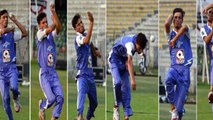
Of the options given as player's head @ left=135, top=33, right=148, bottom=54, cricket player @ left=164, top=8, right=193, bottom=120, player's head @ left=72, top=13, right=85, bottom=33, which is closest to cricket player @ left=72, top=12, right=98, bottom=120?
player's head @ left=72, top=13, right=85, bottom=33

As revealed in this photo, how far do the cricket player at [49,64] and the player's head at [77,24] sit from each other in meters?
0.25

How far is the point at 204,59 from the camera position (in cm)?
942

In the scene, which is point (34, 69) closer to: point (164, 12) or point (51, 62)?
point (51, 62)

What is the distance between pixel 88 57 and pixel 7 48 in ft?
4.52

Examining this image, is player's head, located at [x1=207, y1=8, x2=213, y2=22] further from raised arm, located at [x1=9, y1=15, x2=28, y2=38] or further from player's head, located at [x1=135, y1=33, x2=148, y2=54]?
raised arm, located at [x1=9, y1=15, x2=28, y2=38]

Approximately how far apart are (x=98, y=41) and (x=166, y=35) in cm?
121

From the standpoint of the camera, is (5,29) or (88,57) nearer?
(88,57)

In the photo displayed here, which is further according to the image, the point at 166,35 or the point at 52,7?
the point at 52,7

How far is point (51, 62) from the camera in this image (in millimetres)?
10688

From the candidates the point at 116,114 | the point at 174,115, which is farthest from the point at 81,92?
the point at 174,115

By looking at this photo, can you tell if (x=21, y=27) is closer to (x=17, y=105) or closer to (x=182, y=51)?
(x=17, y=105)

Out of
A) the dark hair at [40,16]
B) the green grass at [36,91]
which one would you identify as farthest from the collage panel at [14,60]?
the dark hair at [40,16]

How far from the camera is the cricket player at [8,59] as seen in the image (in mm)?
10867

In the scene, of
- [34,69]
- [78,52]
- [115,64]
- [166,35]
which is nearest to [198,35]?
[166,35]
